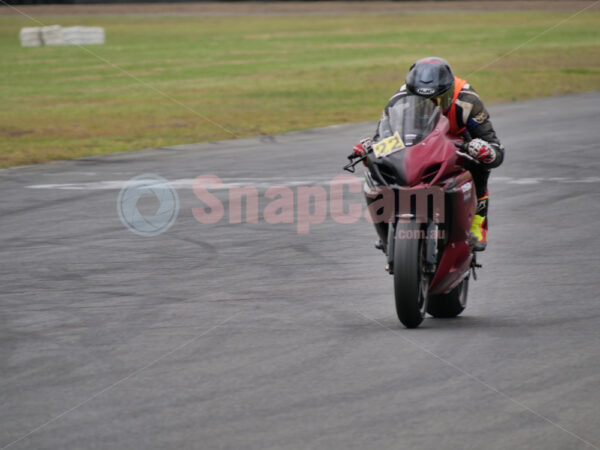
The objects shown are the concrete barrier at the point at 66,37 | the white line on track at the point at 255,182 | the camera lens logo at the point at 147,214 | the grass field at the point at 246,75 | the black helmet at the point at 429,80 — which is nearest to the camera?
the black helmet at the point at 429,80

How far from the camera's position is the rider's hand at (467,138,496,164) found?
643 centimetres

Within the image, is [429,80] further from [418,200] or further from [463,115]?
[418,200]

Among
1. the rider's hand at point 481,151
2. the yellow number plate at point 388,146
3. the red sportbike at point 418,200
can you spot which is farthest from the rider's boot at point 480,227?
the yellow number plate at point 388,146

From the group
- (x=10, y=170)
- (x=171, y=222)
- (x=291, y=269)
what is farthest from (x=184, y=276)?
(x=10, y=170)

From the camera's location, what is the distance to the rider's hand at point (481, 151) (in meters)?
6.43

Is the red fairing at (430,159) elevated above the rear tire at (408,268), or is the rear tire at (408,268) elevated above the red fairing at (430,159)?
the red fairing at (430,159)

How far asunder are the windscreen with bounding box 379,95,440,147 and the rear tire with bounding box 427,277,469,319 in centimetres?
103

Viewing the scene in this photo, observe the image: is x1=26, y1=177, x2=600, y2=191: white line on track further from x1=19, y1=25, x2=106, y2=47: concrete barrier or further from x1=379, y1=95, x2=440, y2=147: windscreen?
x1=19, y1=25, x2=106, y2=47: concrete barrier

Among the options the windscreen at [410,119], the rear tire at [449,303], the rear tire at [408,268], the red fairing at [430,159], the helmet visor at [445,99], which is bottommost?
the rear tire at [449,303]

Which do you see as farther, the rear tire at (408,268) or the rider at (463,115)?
the rider at (463,115)

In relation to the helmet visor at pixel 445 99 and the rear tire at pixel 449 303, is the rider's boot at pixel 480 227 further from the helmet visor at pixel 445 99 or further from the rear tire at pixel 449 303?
the helmet visor at pixel 445 99

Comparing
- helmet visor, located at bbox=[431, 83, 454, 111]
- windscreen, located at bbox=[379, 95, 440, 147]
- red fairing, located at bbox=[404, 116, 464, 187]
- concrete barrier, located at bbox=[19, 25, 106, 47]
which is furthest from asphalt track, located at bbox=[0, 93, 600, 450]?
concrete barrier, located at bbox=[19, 25, 106, 47]

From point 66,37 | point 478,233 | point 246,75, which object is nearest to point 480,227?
point 478,233

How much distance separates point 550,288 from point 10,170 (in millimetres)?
9316
